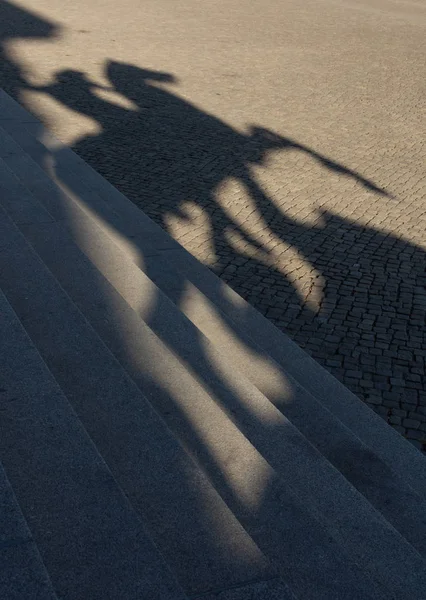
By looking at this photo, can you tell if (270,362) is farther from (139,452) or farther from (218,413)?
(139,452)

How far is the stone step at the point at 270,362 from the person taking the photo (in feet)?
12.1

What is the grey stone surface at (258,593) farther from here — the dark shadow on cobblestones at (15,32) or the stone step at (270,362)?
the dark shadow on cobblestones at (15,32)

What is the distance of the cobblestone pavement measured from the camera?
5.49 meters

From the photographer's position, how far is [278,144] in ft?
28.9

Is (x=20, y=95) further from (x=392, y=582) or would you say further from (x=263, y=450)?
(x=392, y=582)

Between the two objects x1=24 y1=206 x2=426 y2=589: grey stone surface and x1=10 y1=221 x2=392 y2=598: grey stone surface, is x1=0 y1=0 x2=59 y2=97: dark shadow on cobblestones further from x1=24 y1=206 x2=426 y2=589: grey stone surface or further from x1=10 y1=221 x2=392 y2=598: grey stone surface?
x1=10 y1=221 x2=392 y2=598: grey stone surface

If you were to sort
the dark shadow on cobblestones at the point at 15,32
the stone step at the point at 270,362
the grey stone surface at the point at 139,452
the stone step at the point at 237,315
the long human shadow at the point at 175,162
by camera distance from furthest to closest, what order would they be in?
the dark shadow on cobblestones at the point at 15,32 → the long human shadow at the point at 175,162 → the stone step at the point at 237,315 → the stone step at the point at 270,362 → the grey stone surface at the point at 139,452

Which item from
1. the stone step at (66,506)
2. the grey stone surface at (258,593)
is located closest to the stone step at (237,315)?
the grey stone surface at (258,593)

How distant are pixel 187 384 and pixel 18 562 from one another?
145cm

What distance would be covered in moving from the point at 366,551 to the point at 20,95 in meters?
7.53

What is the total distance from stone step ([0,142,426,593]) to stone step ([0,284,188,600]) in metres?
0.50

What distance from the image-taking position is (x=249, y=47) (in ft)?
42.5

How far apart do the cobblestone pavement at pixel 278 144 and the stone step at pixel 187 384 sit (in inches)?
36.8

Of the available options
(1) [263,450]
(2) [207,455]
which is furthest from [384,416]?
(2) [207,455]
